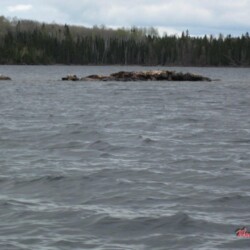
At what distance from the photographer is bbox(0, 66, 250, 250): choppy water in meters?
11.8

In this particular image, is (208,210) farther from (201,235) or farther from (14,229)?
(14,229)

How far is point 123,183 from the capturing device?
1627 cm

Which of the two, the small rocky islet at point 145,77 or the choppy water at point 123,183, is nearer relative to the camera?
the choppy water at point 123,183

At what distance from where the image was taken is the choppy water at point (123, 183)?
1181cm

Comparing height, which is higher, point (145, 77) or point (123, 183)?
point (145, 77)

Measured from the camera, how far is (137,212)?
13.4 metres

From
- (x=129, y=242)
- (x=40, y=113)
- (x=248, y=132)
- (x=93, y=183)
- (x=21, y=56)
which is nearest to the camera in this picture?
(x=129, y=242)

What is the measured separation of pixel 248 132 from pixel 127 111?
1189 centimetres

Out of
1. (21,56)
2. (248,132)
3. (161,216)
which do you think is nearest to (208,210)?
(161,216)

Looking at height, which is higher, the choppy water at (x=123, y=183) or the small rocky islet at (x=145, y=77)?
the small rocky islet at (x=145, y=77)

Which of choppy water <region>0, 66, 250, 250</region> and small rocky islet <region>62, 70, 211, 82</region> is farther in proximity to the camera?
small rocky islet <region>62, 70, 211, 82</region>

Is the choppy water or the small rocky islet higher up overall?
the small rocky islet

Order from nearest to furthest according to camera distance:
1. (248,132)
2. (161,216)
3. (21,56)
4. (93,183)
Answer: (161,216), (93,183), (248,132), (21,56)

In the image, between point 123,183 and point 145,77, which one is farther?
point 145,77
